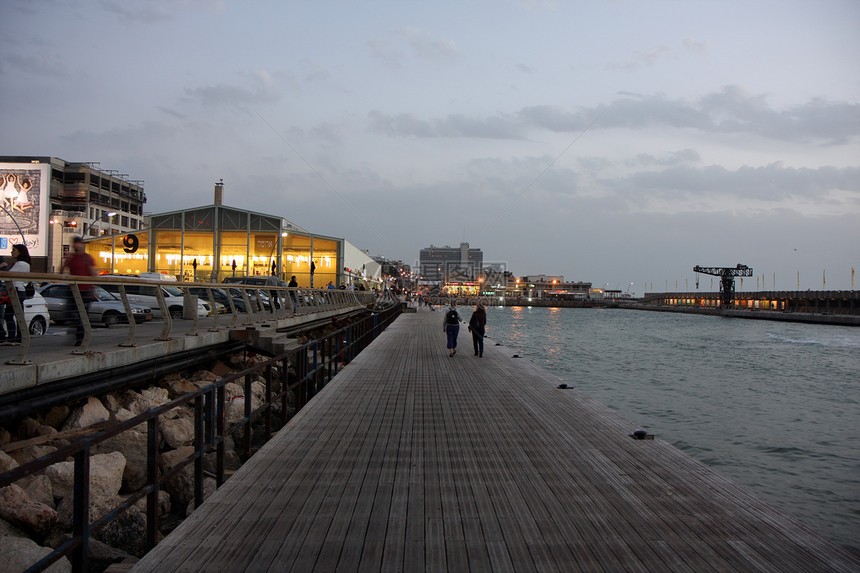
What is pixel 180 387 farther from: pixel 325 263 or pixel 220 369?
pixel 325 263

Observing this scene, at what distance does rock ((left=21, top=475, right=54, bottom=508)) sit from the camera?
20.2 feet

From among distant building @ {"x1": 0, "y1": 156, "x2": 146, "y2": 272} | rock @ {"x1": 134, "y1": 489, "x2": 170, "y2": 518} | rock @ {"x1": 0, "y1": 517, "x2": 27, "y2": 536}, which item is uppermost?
distant building @ {"x1": 0, "y1": 156, "x2": 146, "y2": 272}

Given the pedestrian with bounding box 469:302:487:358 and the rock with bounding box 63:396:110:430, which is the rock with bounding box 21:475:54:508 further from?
the pedestrian with bounding box 469:302:487:358

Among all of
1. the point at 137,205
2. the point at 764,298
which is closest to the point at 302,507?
the point at 137,205

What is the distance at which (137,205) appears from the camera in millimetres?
92375

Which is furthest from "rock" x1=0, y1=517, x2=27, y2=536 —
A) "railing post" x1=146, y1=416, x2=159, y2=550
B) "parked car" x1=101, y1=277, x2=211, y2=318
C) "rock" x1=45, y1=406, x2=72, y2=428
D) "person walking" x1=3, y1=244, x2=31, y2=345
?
"parked car" x1=101, y1=277, x2=211, y2=318

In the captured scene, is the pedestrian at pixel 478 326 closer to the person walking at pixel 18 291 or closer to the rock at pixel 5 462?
the person walking at pixel 18 291

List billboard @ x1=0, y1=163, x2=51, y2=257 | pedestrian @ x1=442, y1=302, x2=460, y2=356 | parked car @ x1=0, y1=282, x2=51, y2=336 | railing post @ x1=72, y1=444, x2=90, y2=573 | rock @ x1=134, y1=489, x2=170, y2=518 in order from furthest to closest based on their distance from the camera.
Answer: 1. billboard @ x1=0, y1=163, x2=51, y2=257
2. pedestrian @ x1=442, y1=302, x2=460, y2=356
3. parked car @ x1=0, y1=282, x2=51, y2=336
4. rock @ x1=134, y1=489, x2=170, y2=518
5. railing post @ x1=72, y1=444, x2=90, y2=573

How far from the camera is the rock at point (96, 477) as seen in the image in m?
6.51

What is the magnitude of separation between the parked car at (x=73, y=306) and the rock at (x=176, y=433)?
2.00 m

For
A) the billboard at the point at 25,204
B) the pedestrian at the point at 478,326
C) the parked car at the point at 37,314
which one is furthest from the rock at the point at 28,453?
the billboard at the point at 25,204

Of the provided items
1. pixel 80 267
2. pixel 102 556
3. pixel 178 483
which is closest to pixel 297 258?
pixel 80 267

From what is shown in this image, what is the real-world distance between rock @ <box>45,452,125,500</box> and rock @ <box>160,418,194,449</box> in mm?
1627

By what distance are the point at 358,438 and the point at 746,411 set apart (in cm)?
1678
